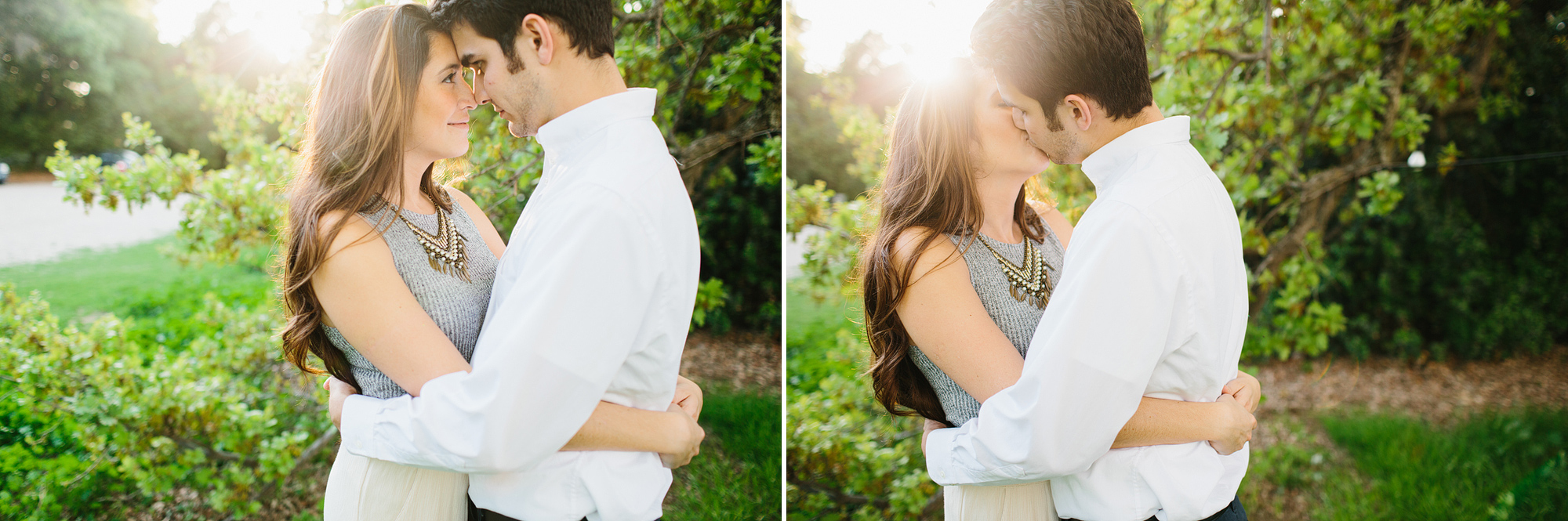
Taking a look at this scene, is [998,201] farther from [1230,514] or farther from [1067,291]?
[1230,514]

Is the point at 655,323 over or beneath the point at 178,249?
over

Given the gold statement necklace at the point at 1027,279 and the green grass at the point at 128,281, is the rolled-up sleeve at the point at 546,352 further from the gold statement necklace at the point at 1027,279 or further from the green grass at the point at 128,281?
the green grass at the point at 128,281

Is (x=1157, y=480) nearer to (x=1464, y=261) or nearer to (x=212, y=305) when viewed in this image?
(x=212, y=305)

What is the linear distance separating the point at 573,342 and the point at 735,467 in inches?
74.9

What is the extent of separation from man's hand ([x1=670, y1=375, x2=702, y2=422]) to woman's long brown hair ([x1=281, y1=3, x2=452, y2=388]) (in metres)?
0.58

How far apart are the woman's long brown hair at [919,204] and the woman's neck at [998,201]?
0.14 feet

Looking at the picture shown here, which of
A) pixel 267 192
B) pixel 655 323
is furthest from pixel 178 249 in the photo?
pixel 655 323

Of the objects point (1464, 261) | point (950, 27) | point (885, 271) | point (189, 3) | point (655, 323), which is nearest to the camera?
point (655, 323)

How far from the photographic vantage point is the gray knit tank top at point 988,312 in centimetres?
149

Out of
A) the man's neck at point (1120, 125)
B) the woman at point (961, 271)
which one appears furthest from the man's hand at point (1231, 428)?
the man's neck at point (1120, 125)

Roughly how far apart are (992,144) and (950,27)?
106 centimetres

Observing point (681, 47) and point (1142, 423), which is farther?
point (681, 47)

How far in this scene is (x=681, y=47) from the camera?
267 centimetres

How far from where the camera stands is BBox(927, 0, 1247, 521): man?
3.85 ft
